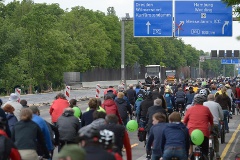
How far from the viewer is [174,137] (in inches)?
509

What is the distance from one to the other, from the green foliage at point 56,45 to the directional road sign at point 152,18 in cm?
2324

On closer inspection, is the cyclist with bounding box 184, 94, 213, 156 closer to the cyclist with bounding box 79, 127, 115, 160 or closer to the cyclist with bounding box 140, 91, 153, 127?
the cyclist with bounding box 140, 91, 153, 127

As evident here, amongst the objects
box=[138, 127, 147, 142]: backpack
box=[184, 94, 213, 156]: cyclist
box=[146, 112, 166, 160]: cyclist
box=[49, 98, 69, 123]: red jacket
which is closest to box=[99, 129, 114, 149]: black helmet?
box=[146, 112, 166, 160]: cyclist

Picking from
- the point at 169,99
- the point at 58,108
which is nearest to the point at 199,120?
the point at 58,108

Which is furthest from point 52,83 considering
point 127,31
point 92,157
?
point 92,157

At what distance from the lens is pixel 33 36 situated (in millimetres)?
69875

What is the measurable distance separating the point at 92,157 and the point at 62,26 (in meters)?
87.7

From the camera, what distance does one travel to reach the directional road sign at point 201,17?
45406 mm

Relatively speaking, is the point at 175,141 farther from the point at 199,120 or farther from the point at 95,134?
the point at 95,134

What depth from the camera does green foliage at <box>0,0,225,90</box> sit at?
228 feet

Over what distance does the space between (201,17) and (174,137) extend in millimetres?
33199

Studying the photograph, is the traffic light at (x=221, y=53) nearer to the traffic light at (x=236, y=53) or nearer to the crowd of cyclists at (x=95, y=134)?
the traffic light at (x=236, y=53)

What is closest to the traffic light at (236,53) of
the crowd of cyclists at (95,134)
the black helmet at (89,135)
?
the crowd of cyclists at (95,134)

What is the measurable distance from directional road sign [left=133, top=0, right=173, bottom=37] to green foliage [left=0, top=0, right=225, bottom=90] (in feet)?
→ 76.2
